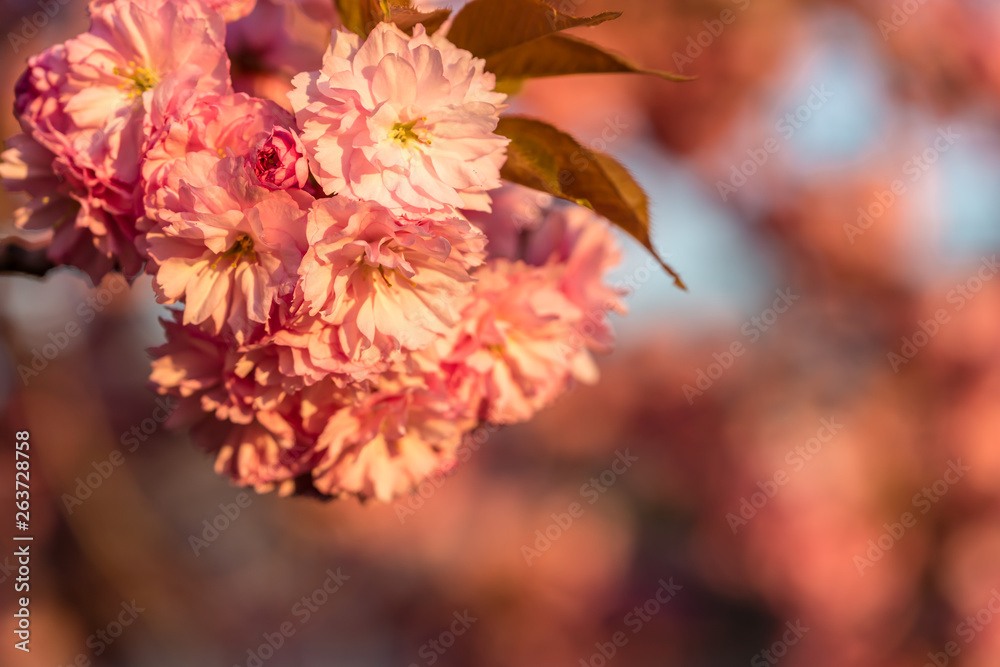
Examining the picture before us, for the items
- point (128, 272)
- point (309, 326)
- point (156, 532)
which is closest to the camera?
point (309, 326)

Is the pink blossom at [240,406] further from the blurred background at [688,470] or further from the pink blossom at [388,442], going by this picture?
the blurred background at [688,470]

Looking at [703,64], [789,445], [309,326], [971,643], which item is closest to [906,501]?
[789,445]

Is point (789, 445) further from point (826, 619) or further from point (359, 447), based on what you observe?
point (359, 447)

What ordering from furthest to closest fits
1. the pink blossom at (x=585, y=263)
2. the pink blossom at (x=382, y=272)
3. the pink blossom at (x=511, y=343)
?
the pink blossom at (x=585, y=263) → the pink blossom at (x=511, y=343) → the pink blossom at (x=382, y=272)

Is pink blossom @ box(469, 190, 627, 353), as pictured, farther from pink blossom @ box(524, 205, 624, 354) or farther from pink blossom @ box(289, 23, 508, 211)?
pink blossom @ box(289, 23, 508, 211)

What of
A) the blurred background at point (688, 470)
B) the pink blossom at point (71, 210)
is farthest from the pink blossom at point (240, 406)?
the blurred background at point (688, 470)
